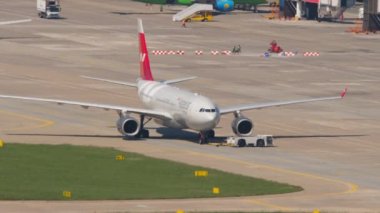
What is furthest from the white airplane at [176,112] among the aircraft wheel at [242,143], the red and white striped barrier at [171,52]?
the red and white striped barrier at [171,52]

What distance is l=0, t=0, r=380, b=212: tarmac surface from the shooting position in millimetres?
74062

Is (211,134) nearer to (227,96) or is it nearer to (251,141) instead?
(251,141)

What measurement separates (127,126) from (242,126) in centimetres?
775

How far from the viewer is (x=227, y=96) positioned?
122 metres

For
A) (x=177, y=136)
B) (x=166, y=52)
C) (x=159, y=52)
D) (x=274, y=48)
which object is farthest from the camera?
(x=274, y=48)

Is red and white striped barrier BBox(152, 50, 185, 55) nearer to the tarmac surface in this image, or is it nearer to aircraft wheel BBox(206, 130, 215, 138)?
the tarmac surface

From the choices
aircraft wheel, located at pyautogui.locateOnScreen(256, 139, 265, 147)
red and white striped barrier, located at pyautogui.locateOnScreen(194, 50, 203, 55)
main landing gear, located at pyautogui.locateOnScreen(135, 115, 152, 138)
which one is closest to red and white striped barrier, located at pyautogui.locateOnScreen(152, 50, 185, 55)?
red and white striped barrier, located at pyautogui.locateOnScreen(194, 50, 203, 55)

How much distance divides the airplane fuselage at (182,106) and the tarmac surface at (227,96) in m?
1.57

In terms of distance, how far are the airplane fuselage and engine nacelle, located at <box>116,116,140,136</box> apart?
2.33 metres

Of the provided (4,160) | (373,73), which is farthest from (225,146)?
(373,73)

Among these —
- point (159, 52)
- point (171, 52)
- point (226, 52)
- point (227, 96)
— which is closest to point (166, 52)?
point (171, 52)

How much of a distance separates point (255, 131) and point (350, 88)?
33039mm

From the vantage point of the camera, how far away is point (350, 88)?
13162 cm

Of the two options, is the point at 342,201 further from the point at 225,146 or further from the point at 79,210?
the point at 225,146
